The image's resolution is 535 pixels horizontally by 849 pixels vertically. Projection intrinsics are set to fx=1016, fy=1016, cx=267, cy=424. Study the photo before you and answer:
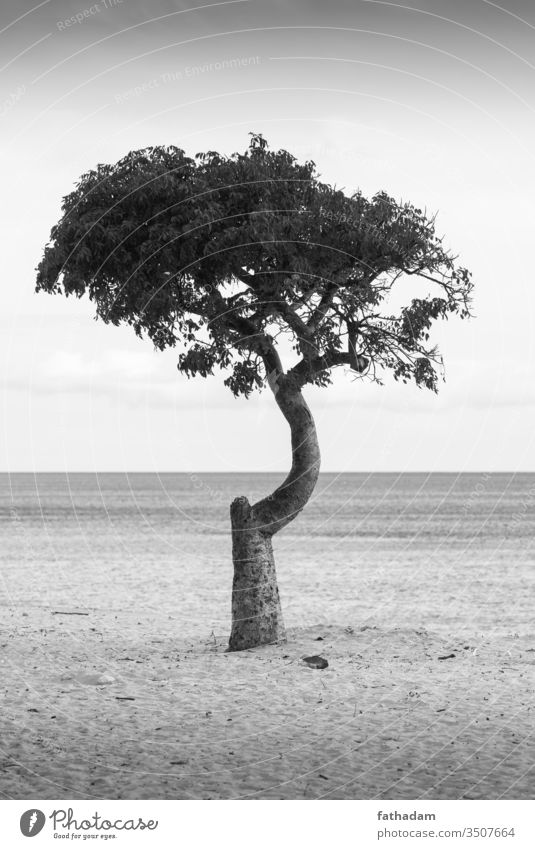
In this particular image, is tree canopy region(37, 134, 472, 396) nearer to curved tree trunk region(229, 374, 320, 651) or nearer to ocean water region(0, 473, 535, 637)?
curved tree trunk region(229, 374, 320, 651)

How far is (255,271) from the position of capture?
17109 millimetres

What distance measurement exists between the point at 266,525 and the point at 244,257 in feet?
15.4

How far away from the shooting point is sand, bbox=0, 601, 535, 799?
1045 centimetres

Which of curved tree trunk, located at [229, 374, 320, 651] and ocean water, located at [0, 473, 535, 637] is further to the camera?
ocean water, located at [0, 473, 535, 637]

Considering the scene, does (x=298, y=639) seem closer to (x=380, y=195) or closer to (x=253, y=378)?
(x=253, y=378)

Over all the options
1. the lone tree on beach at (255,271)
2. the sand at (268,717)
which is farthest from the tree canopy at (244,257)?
the sand at (268,717)
